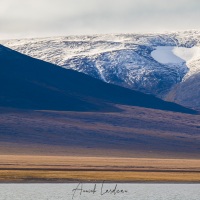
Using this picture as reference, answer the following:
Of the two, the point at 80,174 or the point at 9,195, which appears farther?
the point at 80,174

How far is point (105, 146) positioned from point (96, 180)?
332ft

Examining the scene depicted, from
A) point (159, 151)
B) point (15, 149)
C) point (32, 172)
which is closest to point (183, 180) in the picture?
point (32, 172)

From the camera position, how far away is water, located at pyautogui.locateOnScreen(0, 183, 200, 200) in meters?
75.7

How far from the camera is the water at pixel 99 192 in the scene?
248 ft

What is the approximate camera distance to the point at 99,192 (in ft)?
272

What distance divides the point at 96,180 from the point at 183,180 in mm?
11664

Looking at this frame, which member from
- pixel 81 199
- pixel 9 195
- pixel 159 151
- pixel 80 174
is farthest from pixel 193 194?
pixel 159 151

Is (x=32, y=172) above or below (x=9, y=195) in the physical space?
above

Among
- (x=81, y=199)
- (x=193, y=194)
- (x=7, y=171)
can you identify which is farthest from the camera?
(x=7, y=171)

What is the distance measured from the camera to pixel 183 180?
103750mm

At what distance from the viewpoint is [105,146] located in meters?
200

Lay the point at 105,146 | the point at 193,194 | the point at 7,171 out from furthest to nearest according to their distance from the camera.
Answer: the point at 105,146 < the point at 7,171 < the point at 193,194

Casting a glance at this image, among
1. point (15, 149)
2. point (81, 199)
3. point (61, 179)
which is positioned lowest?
point (81, 199)

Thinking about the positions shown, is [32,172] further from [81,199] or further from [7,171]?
[81,199]
